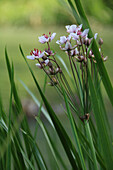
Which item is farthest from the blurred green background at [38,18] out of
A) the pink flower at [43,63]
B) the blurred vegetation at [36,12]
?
the pink flower at [43,63]

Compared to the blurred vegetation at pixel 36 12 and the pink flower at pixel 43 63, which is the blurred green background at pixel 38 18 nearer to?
the blurred vegetation at pixel 36 12

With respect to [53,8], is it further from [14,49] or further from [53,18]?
[14,49]

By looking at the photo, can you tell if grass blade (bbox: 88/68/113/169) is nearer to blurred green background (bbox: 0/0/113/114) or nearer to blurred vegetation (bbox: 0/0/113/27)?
blurred green background (bbox: 0/0/113/114)

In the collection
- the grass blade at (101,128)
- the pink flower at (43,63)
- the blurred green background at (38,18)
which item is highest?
the blurred green background at (38,18)

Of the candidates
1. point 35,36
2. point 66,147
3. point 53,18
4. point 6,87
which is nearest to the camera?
point 66,147

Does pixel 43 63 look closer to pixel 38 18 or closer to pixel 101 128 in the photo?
pixel 101 128

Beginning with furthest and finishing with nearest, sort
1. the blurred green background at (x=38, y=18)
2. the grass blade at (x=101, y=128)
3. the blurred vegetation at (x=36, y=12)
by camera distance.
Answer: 1. the blurred vegetation at (x=36, y=12)
2. the blurred green background at (x=38, y=18)
3. the grass blade at (x=101, y=128)

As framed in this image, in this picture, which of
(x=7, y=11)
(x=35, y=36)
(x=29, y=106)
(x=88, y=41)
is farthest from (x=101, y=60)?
(x=7, y=11)

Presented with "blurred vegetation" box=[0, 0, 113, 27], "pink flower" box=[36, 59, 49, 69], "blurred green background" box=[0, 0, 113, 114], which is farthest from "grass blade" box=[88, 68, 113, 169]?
"blurred vegetation" box=[0, 0, 113, 27]
